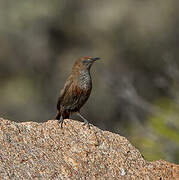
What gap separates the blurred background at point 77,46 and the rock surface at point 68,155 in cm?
1110

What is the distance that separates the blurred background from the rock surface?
11.1 metres

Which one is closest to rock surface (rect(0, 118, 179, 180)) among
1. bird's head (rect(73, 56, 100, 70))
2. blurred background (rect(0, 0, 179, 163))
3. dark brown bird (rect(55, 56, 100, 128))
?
dark brown bird (rect(55, 56, 100, 128))

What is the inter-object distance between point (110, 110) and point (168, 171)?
1187 cm

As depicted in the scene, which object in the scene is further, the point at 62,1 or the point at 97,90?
the point at 62,1

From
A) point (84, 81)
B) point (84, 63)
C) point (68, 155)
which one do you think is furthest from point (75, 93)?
point (68, 155)

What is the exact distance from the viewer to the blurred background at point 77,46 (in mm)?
17188

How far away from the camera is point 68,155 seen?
4.91 meters

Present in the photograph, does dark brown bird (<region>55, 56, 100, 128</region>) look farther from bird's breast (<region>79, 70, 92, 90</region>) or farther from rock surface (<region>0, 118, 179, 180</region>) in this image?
rock surface (<region>0, 118, 179, 180</region>)

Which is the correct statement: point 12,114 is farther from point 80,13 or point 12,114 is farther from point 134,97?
point 134,97

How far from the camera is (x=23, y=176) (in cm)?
442

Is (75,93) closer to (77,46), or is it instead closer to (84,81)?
(84,81)

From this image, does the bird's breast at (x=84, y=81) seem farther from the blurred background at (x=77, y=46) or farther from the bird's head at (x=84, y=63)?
the blurred background at (x=77, y=46)

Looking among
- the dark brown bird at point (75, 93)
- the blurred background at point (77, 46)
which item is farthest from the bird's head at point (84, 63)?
the blurred background at point (77, 46)

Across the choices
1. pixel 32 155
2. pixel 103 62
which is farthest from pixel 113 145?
pixel 103 62
